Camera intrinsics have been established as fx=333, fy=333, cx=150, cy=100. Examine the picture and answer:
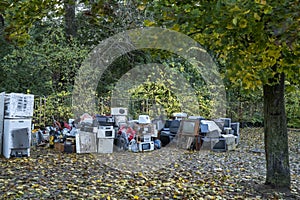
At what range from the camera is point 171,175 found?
524cm

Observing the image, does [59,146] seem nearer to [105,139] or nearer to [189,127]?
[105,139]

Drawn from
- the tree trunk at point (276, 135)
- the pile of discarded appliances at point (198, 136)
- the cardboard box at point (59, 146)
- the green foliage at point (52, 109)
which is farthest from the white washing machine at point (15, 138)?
the tree trunk at point (276, 135)

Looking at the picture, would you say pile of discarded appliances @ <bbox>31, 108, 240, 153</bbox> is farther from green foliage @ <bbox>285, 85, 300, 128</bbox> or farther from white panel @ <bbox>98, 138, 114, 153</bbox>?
green foliage @ <bbox>285, 85, 300, 128</bbox>

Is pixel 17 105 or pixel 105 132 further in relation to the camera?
pixel 105 132

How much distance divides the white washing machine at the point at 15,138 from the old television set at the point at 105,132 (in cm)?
149

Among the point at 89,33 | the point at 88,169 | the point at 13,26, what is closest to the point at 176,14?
the point at 13,26

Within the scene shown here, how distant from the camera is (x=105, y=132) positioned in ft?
23.4

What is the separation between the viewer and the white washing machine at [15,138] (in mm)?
6070

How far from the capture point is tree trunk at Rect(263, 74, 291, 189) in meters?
4.42

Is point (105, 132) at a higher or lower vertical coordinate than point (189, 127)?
lower

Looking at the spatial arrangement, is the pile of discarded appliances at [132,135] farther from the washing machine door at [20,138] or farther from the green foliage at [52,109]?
the green foliage at [52,109]

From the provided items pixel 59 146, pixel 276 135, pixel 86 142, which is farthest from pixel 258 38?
pixel 59 146

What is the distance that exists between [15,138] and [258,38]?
15.8 feet

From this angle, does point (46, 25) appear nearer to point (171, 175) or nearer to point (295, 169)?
point (171, 175)
